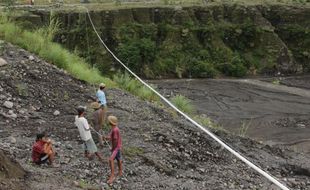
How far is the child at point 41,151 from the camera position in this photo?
9.28 metres

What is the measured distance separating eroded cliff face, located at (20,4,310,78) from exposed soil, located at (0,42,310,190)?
44.8 ft

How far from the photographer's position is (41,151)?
931cm

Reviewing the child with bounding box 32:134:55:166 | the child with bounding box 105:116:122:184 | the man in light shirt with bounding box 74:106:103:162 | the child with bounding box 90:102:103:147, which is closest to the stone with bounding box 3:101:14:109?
the child with bounding box 90:102:103:147

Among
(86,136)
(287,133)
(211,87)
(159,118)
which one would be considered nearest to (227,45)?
(211,87)

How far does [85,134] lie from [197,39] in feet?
75.1

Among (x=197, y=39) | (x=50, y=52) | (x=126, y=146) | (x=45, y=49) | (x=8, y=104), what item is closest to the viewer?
(x=126, y=146)

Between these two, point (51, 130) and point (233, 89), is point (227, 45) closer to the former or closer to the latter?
point (233, 89)

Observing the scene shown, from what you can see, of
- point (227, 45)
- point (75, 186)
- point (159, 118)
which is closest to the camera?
point (75, 186)

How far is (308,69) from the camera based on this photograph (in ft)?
108

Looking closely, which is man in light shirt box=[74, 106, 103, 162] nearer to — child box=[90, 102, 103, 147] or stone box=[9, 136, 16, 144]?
child box=[90, 102, 103, 147]

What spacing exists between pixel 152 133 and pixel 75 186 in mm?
4222

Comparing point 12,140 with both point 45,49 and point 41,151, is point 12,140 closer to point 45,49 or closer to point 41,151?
point 41,151

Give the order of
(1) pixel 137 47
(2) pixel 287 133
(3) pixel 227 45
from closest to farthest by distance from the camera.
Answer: (2) pixel 287 133 → (1) pixel 137 47 → (3) pixel 227 45

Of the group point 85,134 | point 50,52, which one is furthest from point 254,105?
point 85,134
